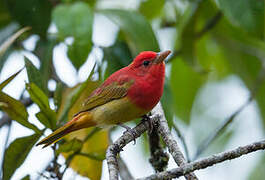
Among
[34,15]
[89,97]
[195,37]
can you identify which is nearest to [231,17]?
[195,37]

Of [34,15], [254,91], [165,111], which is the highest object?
[34,15]

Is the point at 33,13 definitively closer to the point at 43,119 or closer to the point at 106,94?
the point at 106,94

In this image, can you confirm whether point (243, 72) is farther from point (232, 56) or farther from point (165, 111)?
point (165, 111)

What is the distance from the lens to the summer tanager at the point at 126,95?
3277 millimetres

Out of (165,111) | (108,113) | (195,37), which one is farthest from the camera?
(195,37)

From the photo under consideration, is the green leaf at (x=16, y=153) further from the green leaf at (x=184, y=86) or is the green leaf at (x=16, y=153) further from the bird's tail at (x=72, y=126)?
the green leaf at (x=184, y=86)

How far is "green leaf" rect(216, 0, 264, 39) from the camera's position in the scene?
3.51 meters

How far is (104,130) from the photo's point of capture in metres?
3.50

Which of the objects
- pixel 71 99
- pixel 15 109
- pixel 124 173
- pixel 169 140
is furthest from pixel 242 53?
pixel 15 109

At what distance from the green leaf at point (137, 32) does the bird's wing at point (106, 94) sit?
0.94 feet

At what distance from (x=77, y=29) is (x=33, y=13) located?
58 cm

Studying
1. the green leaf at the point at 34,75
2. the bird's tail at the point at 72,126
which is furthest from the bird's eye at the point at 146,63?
the green leaf at the point at 34,75

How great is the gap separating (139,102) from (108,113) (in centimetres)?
28

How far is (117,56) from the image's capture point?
380 cm
